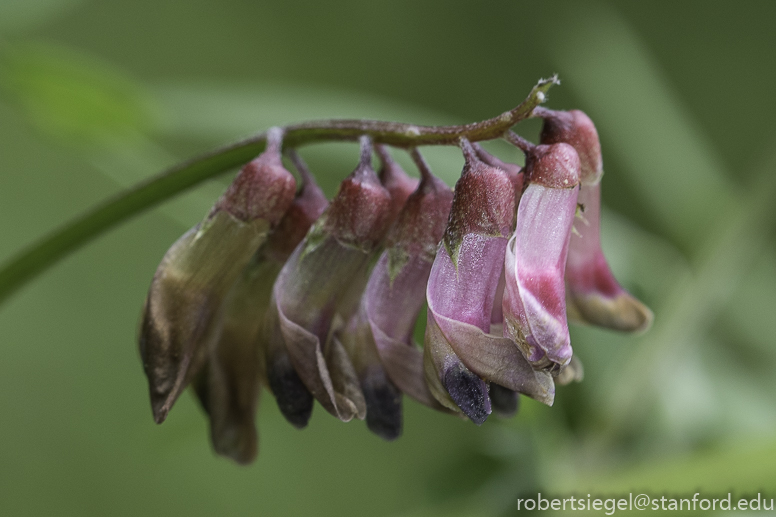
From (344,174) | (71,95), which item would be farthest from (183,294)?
(344,174)

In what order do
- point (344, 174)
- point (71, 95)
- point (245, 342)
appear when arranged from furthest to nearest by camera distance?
point (344, 174) → point (71, 95) → point (245, 342)

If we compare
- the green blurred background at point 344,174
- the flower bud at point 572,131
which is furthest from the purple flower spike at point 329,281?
the green blurred background at point 344,174

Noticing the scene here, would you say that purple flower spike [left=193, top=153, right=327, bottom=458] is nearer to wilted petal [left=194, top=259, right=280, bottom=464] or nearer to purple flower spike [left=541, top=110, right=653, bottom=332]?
wilted petal [left=194, top=259, right=280, bottom=464]

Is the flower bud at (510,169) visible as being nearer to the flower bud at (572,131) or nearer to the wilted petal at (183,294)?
the flower bud at (572,131)

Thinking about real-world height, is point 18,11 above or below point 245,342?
above

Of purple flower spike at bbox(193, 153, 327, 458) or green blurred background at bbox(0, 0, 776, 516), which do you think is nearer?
purple flower spike at bbox(193, 153, 327, 458)

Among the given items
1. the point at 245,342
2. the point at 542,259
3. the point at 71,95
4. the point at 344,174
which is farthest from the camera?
the point at 344,174

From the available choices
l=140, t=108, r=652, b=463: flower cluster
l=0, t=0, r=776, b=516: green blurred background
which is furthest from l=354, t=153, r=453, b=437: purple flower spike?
l=0, t=0, r=776, b=516: green blurred background

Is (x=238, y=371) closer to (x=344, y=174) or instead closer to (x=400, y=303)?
(x=400, y=303)
